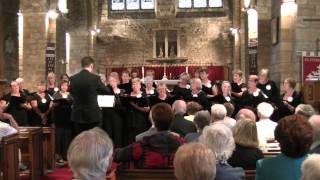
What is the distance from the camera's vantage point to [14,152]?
5738 mm

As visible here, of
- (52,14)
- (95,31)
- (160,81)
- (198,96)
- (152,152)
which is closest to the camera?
(152,152)

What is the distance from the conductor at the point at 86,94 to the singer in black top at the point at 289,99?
326cm

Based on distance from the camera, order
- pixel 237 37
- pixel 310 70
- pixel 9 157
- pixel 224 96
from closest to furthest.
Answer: pixel 9 157 < pixel 224 96 < pixel 310 70 < pixel 237 37

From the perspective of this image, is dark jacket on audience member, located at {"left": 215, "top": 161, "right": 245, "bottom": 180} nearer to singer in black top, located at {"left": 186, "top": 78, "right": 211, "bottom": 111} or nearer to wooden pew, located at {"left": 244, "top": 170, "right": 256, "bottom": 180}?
wooden pew, located at {"left": 244, "top": 170, "right": 256, "bottom": 180}

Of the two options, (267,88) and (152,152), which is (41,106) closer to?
(267,88)

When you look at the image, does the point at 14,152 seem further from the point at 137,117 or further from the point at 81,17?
the point at 81,17

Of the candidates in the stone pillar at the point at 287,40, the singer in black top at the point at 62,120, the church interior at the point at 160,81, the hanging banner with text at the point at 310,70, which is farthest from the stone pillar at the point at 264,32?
the singer in black top at the point at 62,120

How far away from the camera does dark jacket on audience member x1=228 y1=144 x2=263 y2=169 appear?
4.16 metres

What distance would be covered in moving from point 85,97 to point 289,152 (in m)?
4.54

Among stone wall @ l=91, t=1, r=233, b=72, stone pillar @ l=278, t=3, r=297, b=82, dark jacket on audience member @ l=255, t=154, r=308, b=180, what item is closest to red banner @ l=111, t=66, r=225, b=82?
stone wall @ l=91, t=1, r=233, b=72

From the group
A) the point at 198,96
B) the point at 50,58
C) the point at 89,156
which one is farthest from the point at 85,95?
the point at 50,58

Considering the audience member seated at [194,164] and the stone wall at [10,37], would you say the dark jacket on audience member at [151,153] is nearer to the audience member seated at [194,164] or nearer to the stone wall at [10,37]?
the audience member seated at [194,164]

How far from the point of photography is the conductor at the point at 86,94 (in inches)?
283

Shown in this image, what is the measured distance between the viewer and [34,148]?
666 centimetres
